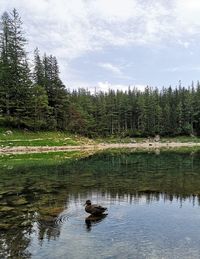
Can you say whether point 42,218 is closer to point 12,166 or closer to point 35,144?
point 12,166

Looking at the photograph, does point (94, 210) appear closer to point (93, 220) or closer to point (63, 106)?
point (93, 220)

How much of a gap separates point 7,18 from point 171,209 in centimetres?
8138

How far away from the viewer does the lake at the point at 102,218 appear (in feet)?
44.0

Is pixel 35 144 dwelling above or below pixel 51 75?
below

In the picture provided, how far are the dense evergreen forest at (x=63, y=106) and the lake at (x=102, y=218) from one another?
52030mm

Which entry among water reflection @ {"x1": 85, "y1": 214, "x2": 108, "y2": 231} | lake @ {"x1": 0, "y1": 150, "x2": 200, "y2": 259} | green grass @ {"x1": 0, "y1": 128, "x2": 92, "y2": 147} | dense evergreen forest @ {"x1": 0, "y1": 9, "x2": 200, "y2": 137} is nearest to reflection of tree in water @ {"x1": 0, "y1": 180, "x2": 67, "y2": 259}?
lake @ {"x1": 0, "y1": 150, "x2": 200, "y2": 259}

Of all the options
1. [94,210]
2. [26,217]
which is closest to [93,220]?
[94,210]

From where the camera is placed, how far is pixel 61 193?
25016 mm

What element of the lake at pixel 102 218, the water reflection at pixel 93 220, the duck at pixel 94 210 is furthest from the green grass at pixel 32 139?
the water reflection at pixel 93 220

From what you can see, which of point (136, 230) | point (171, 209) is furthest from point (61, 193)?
point (136, 230)

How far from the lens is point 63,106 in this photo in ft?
322

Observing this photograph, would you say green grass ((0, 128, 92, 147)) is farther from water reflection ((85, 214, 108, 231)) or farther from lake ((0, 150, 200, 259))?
water reflection ((85, 214, 108, 231))

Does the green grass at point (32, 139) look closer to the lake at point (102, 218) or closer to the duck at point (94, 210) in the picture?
the lake at point (102, 218)

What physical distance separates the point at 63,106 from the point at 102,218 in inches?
3208
